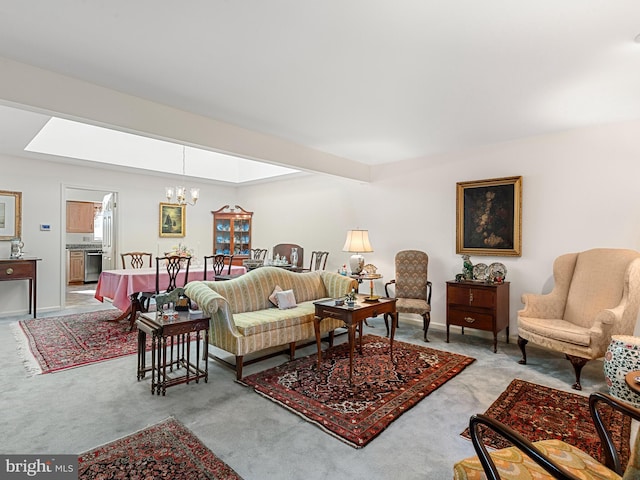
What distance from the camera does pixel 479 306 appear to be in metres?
4.15

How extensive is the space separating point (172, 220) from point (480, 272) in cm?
610

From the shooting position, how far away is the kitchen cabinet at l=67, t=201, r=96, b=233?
879 cm

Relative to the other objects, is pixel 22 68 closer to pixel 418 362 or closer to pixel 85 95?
pixel 85 95

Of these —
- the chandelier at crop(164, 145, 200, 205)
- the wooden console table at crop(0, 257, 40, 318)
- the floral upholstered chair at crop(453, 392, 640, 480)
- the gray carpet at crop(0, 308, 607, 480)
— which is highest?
the chandelier at crop(164, 145, 200, 205)

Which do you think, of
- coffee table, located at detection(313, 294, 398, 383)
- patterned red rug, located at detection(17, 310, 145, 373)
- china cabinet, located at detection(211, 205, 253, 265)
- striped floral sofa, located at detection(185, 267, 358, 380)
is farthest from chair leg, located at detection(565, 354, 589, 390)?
china cabinet, located at detection(211, 205, 253, 265)

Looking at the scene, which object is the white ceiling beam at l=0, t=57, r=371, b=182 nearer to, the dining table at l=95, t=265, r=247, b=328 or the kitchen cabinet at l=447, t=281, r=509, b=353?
the dining table at l=95, t=265, r=247, b=328

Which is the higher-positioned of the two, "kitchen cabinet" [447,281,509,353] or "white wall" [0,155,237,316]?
"white wall" [0,155,237,316]

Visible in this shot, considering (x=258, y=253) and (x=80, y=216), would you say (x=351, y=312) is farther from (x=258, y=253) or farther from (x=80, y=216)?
(x=80, y=216)

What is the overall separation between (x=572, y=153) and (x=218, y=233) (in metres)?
6.79

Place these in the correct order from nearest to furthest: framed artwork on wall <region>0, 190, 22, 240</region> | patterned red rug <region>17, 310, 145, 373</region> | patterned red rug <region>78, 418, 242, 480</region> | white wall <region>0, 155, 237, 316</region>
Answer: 1. patterned red rug <region>78, 418, 242, 480</region>
2. patterned red rug <region>17, 310, 145, 373</region>
3. framed artwork on wall <region>0, 190, 22, 240</region>
4. white wall <region>0, 155, 237, 316</region>

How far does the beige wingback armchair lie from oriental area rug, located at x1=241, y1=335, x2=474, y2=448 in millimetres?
822

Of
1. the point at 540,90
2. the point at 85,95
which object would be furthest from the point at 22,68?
the point at 540,90

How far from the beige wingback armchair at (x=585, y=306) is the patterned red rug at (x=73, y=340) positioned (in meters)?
4.39

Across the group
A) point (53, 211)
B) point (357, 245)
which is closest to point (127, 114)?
point (357, 245)
